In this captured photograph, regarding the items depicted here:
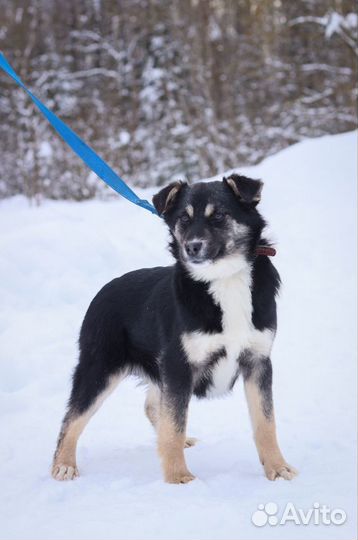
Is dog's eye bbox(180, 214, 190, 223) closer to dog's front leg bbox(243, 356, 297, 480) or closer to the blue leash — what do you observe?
the blue leash

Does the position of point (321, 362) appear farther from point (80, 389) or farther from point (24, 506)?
point (24, 506)

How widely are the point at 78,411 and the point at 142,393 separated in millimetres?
2266

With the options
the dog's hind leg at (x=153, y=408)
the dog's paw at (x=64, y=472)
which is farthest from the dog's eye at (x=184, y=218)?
the dog's paw at (x=64, y=472)

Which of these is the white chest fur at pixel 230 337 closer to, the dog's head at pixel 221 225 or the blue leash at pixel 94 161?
the dog's head at pixel 221 225

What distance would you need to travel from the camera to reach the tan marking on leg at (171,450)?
403 cm

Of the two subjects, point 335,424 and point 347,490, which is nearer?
point 347,490

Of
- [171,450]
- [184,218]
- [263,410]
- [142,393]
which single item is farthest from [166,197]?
[142,393]

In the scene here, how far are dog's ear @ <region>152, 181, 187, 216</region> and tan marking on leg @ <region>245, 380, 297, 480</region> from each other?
1.32 metres

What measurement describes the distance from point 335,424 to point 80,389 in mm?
2472

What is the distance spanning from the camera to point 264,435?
429cm

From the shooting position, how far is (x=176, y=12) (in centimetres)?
2231

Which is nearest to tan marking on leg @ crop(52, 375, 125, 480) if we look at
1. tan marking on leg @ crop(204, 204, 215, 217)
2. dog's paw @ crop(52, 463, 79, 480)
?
→ dog's paw @ crop(52, 463, 79, 480)

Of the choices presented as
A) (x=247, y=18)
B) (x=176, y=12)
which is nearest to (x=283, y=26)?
(x=247, y=18)

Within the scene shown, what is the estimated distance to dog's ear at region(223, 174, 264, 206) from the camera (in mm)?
4219
